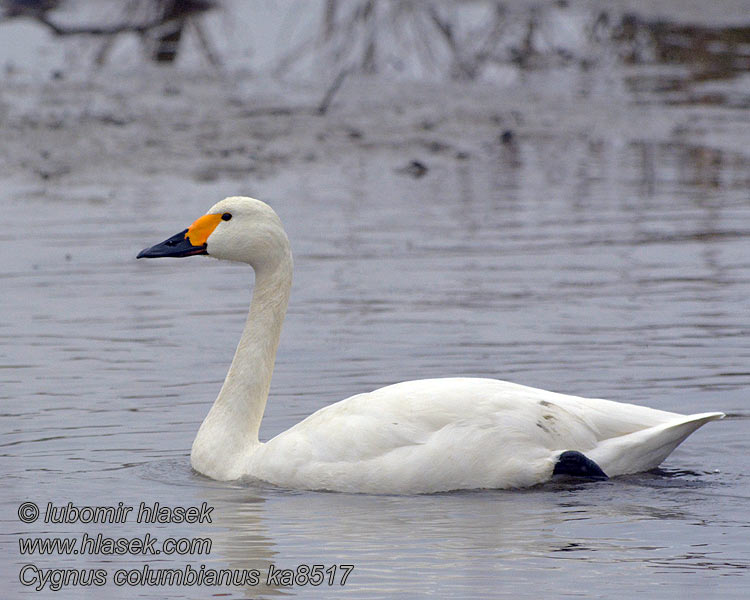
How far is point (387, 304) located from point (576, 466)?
12.4 feet

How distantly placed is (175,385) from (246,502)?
6.65 ft

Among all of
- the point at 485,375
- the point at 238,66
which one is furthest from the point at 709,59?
the point at 485,375

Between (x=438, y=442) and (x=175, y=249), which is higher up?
(x=175, y=249)

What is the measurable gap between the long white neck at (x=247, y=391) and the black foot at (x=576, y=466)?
1.39 metres

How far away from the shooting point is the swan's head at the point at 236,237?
7.60 metres

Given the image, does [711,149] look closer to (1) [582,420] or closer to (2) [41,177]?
(2) [41,177]

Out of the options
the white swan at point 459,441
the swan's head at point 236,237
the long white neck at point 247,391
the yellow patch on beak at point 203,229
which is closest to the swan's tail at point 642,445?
the white swan at point 459,441

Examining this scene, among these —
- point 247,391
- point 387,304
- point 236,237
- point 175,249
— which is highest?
point 236,237

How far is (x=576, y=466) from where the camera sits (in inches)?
267

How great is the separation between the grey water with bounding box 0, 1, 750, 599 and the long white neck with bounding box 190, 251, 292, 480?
133mm

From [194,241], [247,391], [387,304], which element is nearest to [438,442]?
[247,391]

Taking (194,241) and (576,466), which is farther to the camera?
(194,241)

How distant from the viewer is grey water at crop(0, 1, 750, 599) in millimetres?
6082

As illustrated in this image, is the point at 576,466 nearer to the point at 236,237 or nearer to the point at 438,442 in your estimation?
the point at 438,442
